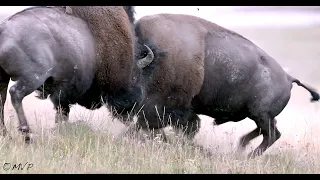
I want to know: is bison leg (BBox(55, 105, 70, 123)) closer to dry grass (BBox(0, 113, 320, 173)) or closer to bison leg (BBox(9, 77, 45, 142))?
dry grass (BBox(0, 113, 320, 173))

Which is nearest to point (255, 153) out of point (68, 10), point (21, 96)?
point (68, 10)

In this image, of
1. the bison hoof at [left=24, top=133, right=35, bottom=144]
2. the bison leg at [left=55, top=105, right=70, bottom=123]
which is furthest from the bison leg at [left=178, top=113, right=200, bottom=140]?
the bison hoof at [left=24, top=133, right=35, bottom=144]

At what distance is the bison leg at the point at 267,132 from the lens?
9555 millimetres

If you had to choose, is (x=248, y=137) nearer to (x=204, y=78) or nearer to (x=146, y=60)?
(x=204, y=78)

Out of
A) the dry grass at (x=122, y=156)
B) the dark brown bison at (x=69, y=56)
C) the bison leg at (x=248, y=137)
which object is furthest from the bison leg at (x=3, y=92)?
the bison leg at (x=248, y=137)

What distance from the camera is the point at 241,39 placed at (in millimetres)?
9703

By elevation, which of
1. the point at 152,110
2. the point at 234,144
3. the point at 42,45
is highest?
the point at 42,45

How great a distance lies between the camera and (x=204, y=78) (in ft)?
30.5

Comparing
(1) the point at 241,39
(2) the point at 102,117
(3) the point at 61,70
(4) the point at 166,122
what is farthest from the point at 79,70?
(1) the point at 241,39

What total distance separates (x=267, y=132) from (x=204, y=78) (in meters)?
1.32

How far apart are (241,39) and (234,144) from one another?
63.4 inches

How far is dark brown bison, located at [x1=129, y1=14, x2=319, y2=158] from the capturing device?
902cm

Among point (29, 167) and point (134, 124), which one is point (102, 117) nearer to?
point (134, 124)

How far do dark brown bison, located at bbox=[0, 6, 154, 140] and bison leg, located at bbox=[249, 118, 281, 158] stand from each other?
203cm
